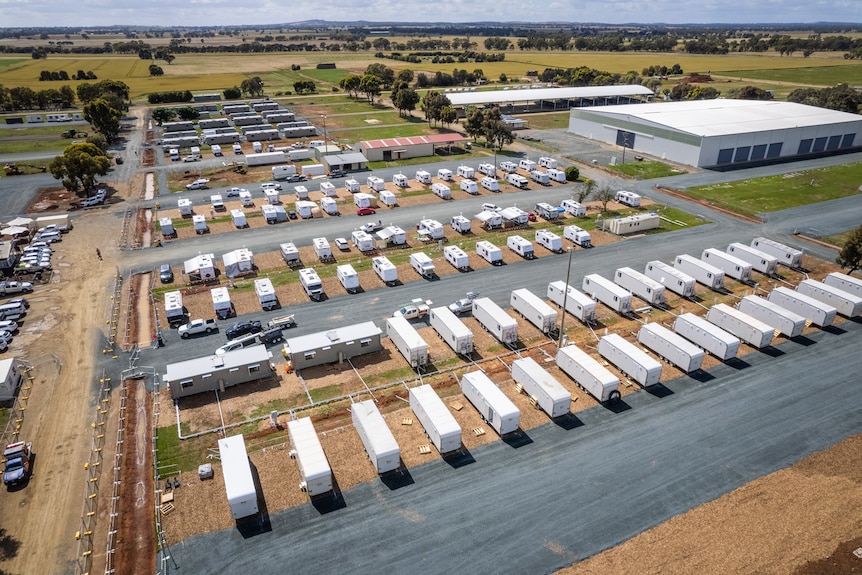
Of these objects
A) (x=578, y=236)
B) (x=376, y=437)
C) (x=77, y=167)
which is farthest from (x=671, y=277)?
(x=77, y=167)

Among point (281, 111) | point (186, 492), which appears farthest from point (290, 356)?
point (281, 111)

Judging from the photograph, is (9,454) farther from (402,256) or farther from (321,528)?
(402,256)

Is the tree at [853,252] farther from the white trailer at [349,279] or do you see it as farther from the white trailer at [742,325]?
the white trailer at [349,279]

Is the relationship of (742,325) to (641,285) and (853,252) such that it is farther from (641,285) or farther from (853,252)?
(853,252)

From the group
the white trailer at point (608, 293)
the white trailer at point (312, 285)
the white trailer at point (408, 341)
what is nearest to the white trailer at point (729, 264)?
the white trailer at point (608, 293)

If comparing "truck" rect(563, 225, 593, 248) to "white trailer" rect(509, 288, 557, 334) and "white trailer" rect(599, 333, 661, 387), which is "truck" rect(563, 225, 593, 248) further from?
"white trailer" rect(599, 333, 661, 387)

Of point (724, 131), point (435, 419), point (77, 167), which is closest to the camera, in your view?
point (435, 419)

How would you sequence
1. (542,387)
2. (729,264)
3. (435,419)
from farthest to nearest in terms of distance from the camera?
(729,264)
(542,387)
(435,419)
